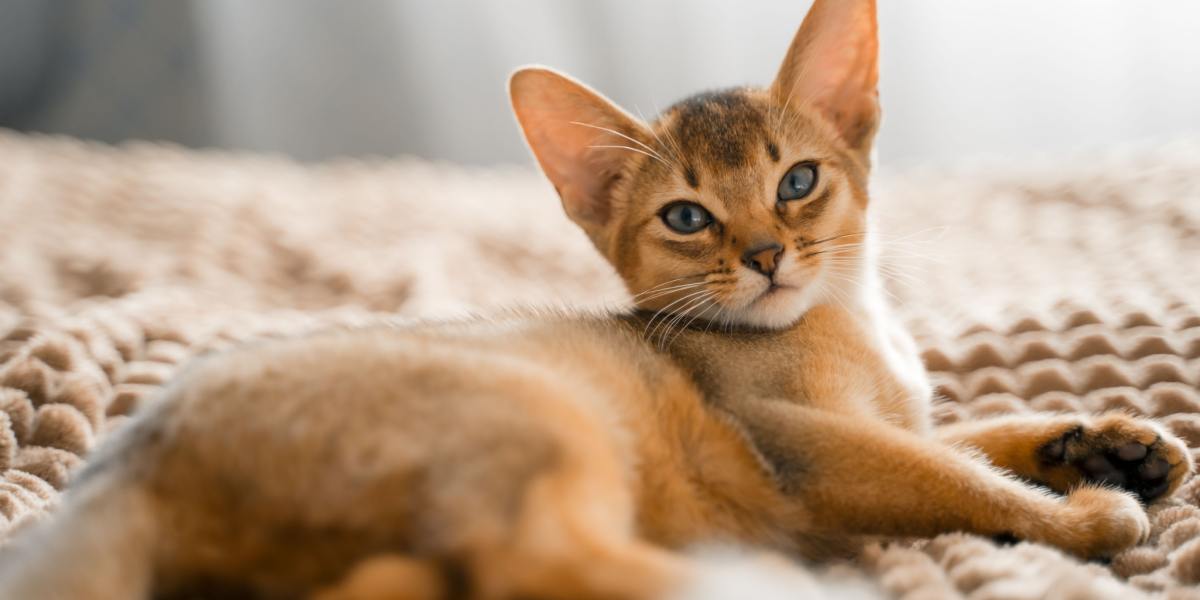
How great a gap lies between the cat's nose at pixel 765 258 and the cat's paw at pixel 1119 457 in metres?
0.53

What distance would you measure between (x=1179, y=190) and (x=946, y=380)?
1167mm

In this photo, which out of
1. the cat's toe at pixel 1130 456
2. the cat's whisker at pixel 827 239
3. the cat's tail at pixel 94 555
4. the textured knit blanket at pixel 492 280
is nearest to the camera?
the cat's tail at pixel 94 555

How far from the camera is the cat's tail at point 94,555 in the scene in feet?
2.78

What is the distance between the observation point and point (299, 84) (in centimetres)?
479

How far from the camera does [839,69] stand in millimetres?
1781

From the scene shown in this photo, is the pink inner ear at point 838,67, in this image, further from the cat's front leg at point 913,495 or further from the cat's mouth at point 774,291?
the cat's front leg at point 913,495

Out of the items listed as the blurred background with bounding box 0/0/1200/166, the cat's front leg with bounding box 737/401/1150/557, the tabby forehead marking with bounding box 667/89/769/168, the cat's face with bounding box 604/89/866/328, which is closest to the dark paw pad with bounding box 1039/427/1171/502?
the cat's front leg with bounding box 737/401/1150/557

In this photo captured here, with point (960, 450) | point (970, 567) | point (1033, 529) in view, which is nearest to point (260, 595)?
point (970, 567)

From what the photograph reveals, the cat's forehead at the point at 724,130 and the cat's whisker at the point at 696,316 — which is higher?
the cat's forehead at the point at 724,130

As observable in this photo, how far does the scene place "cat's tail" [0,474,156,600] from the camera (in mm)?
848

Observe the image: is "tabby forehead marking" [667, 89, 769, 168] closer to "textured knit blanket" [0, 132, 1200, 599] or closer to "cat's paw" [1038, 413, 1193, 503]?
"textured knit blanket" [0, 132, 1200, 599]

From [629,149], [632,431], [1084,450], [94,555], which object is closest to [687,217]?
[629,149]

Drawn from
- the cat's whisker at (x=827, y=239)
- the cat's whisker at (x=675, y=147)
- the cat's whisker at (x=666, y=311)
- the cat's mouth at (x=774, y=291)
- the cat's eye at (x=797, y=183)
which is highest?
the cat's whisker at (x=675, y=147)

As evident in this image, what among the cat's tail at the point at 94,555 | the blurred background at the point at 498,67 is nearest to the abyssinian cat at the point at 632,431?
the cat's tail at the point at 94,555
